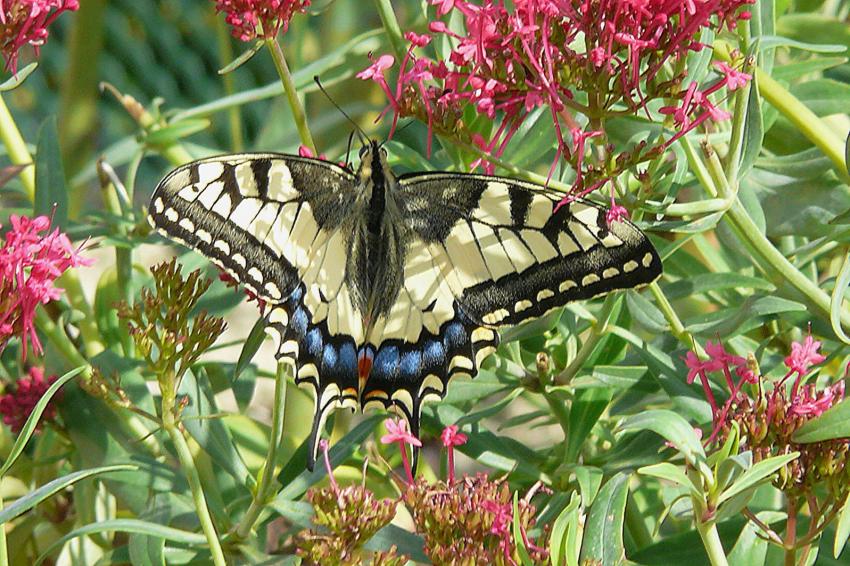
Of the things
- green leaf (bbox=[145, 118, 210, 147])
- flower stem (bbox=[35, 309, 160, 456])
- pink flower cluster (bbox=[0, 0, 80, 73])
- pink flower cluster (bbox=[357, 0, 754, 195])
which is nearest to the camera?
pink flower cluster (bbox=[357, 0, 754, 195])

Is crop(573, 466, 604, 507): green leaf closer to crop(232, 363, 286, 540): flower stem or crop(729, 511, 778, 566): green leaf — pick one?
crop(729, 511, 778, 566): green leaf

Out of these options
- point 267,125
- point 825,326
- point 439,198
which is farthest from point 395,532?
point 267,125

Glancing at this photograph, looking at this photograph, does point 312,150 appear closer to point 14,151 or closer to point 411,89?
point 411,89

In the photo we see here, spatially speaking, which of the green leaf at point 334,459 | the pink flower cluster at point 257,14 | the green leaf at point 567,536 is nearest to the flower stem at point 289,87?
the pink flower cluster at point 257,14

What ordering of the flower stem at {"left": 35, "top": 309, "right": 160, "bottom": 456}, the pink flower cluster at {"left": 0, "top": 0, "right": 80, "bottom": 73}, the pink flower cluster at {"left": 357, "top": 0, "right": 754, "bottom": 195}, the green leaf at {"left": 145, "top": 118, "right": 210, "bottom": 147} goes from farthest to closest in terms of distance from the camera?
the green leaf at {"left": 145, "top": 118, "right": 210, "bottom": 147}, the flower stem at {"left": 35, "top": 309, "right": 160, "bottom": 456}, the pink flower cluster at {"left": 0, "top": 0, "right": 80, "bottom": 73}, the pink flower cluster at {"left": 357, "top": 0, "right": 754, "bottom": 195}

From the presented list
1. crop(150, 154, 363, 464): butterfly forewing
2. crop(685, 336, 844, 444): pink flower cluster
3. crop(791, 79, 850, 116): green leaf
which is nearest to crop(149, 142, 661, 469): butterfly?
crop(150, 154, 363, 464): butterfly forewing

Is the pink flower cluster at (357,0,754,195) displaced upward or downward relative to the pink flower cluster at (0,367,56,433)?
upward

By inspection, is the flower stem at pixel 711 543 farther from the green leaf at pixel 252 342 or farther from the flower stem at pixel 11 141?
the flower stem at pixel 11 141
